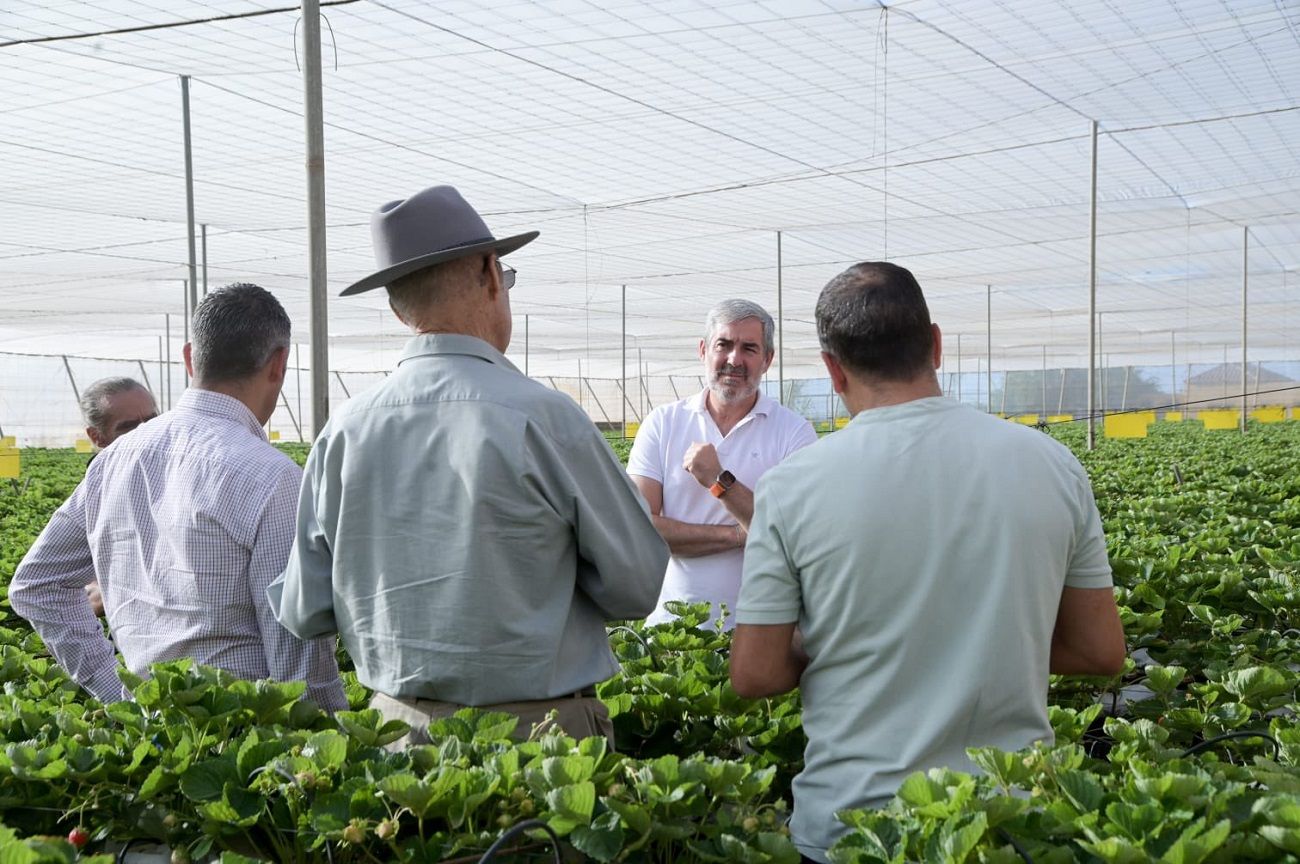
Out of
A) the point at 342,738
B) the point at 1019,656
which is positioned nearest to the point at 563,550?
the point at 342,738

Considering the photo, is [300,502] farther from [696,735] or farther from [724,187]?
[724,187]

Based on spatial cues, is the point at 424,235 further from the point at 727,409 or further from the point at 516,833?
the point at 727,409

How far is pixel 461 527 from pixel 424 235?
586 millimetres

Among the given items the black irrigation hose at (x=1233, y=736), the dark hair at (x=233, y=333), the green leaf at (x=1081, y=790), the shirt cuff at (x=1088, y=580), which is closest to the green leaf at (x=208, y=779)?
the dark hair at (x=233, y=333)

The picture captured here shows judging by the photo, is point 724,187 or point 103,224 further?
point 103,224

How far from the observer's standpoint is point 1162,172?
1440cm

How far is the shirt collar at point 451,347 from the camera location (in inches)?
90.3

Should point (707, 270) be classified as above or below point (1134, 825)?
above

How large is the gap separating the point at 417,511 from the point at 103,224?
15345 mm

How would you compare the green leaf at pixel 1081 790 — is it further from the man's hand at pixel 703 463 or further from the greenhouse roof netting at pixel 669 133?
the greenhouse roof netting at pixel 669 133

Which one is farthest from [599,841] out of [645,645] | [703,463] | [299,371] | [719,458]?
[299,371]

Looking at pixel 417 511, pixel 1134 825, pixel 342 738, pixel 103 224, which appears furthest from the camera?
pixel 103 224

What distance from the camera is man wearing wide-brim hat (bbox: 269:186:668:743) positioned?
2184 millimetres

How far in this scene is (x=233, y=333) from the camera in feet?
8.75
